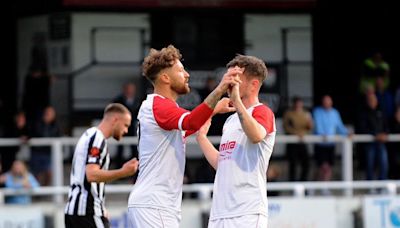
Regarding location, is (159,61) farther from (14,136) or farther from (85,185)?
(14,136)

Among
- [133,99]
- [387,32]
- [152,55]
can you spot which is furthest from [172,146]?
[387,32]

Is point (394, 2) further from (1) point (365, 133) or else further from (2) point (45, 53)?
(2) point (45, 53)

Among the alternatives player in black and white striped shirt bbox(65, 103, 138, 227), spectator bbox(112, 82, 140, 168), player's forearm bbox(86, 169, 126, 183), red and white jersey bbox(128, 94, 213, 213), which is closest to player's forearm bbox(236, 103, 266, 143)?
red and white jersey bbox(128, 94, 213, 213)

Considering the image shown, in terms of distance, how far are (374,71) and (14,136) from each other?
6.14 metres

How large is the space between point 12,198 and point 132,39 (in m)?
4.87

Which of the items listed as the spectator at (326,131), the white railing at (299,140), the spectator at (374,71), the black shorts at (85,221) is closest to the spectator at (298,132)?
the spectator at (326,131)

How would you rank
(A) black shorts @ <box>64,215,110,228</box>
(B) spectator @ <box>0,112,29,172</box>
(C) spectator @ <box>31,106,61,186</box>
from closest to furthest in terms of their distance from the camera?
(A) black shorts @ <box>64,215,110,228</box>, (B) spectator @ <box>0,112,29,172</box>, (C) spectator @ <box>31,106,61,186</box>

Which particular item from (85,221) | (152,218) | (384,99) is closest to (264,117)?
(152,218)

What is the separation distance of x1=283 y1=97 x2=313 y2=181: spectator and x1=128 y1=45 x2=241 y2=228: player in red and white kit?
9.72m

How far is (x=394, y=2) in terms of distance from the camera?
74.8 feet

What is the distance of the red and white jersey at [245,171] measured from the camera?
935cm

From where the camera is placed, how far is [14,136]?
18.4 m

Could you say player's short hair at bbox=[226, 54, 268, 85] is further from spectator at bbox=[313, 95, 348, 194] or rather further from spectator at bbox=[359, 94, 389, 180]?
spectator at bbox=[359, 94, 389, 180]

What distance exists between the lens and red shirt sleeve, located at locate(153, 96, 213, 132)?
9133 millimetres
